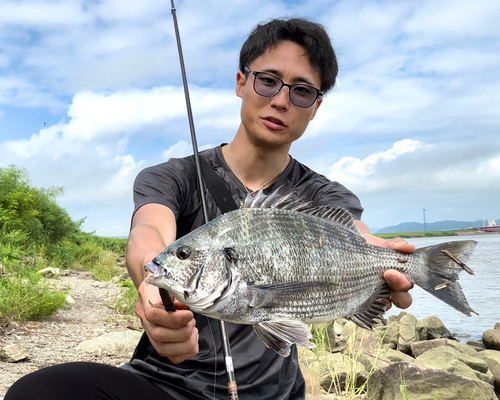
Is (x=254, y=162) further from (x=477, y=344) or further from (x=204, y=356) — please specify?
(x=477, y=344)

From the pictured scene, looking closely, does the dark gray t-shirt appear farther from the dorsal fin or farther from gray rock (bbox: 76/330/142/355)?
gray rock (bbox: 76/330/142/355)

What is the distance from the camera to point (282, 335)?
2.20 metres

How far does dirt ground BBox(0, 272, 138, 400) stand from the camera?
5739 millimetres

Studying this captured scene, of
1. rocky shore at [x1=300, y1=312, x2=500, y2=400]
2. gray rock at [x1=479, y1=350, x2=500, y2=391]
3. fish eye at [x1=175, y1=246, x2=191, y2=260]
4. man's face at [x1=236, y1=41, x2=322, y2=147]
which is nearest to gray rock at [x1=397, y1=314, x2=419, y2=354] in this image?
gray rock at [x1=479, y1=350, x2=500, y2=391]

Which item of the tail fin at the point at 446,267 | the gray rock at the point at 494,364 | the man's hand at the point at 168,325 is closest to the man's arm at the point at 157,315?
the man's hand at the point at 168,325

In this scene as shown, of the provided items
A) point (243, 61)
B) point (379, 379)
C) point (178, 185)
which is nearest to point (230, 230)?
point (178, 185)

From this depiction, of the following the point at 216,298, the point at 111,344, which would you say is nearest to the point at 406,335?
the point at 111,344

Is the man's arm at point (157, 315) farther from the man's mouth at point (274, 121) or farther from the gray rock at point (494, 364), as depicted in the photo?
the gray rock at point (494, 364)

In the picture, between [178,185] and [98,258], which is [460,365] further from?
[98,258]

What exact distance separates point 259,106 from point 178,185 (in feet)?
2.63

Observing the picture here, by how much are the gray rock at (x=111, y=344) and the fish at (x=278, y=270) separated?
4.58 metres

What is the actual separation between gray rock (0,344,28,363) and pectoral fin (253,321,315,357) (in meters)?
4.57

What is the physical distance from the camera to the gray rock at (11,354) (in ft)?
18.7

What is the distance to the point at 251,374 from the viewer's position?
3.06 meters
